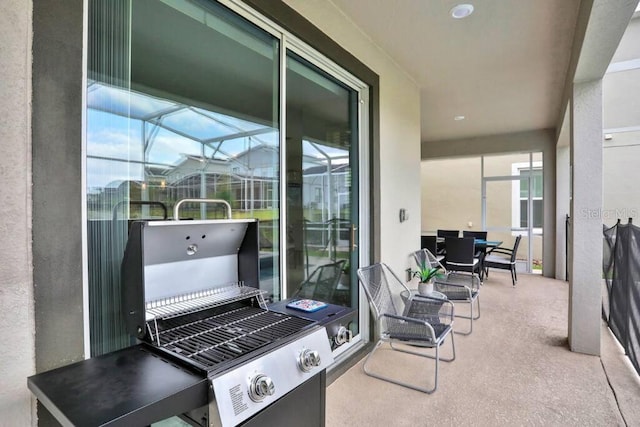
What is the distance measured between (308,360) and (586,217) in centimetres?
316

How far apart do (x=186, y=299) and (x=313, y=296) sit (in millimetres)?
1560

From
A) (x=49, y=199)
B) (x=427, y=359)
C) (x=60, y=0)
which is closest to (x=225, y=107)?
(x=60, y=0)

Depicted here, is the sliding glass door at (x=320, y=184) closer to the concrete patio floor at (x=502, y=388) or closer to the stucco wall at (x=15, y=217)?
the concrete patio floor at (x=502, y=388)

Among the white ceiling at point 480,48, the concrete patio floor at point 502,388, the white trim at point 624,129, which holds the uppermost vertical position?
the white ceiling at point 480,48

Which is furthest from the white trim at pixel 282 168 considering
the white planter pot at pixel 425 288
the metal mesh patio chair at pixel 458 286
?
the metal mesh patio chair at pixel 458 286

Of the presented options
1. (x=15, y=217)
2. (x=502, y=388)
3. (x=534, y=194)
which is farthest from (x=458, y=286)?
(x=534, y=194)

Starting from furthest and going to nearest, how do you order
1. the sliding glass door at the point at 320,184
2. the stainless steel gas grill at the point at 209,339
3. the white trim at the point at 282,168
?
1. the sliding glass door at the point at 320,184
2. the white trim at the point at 282,168
3. the stainless steel gas grill at the point at 209,339

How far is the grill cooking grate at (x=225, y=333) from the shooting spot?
1061mm

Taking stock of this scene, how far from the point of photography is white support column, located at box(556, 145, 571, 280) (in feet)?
20.5

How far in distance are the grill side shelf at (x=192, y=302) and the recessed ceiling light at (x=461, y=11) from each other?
2.64 metres

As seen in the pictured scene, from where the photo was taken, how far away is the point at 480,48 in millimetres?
3246

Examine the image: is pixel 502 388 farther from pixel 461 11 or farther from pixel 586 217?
A: pixel 461 11

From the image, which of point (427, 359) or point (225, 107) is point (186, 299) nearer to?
point (225, 107)

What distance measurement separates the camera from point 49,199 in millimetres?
1056
